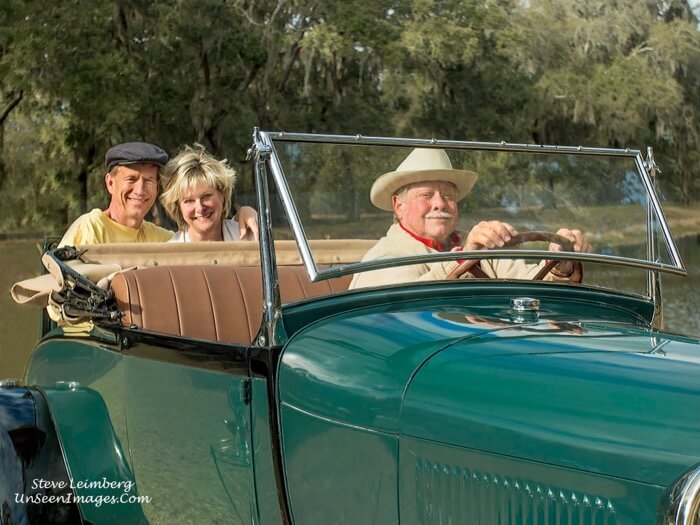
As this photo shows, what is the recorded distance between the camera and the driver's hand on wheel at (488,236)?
297 cm

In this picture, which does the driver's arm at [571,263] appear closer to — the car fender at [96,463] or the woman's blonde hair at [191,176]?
the car fender at [96,463]

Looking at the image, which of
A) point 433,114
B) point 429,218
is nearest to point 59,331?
point 429,218

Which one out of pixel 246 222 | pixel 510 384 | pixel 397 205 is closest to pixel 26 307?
pixel 246 222

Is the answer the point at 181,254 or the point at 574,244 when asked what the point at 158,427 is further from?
the point at 574,244

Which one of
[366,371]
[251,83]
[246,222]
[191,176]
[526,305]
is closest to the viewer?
[366,371]

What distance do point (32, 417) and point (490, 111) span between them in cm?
2184

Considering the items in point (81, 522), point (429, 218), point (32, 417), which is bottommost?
point (81, 522)

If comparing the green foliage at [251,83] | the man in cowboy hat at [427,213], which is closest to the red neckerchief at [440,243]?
the man in cowboy hat at [427,213]

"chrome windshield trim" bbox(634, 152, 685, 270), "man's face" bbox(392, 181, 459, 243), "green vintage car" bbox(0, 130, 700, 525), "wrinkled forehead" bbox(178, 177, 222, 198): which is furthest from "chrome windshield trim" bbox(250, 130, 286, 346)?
"wrinkled forehead" bbox(178, 177, 222, 198)

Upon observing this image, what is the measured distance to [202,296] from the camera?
12.7 ft

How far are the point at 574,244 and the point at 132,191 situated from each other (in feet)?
7.75

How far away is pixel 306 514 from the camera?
2.55 meters

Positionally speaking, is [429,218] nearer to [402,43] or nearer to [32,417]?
[32,417]

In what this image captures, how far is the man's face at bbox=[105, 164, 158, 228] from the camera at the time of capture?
4707 mm
